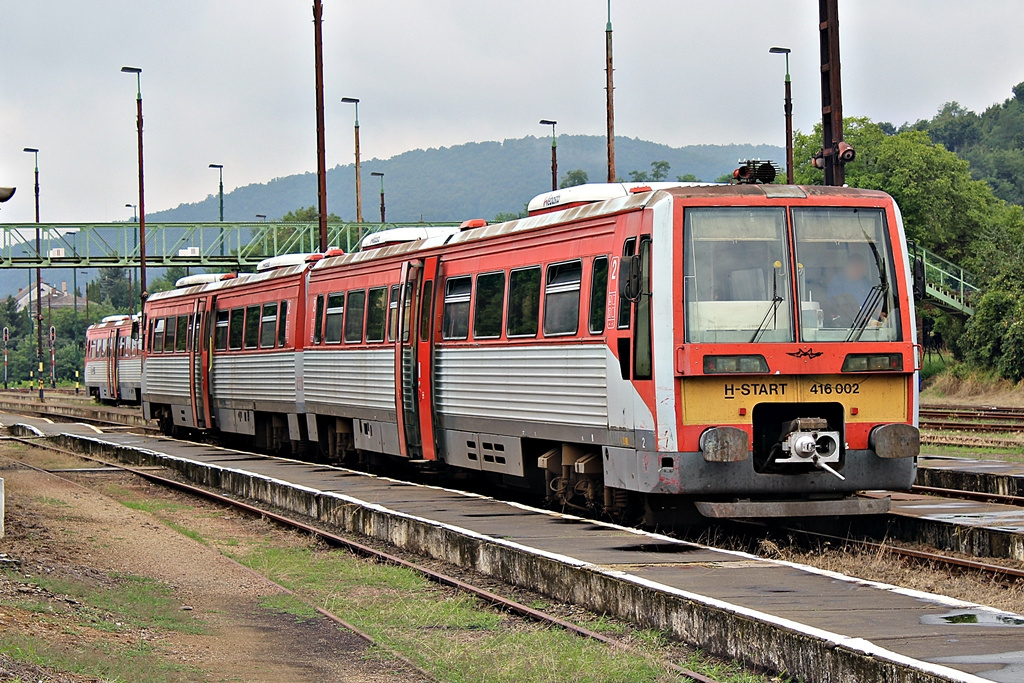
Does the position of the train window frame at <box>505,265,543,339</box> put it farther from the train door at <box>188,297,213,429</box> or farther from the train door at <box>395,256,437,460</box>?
the train door at <box>188,297,213,429</box>

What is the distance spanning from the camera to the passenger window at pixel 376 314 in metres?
20.1

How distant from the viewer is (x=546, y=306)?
15.2 meters

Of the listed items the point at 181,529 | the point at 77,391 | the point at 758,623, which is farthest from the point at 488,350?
the point at 77,391

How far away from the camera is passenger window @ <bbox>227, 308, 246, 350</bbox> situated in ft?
92.3

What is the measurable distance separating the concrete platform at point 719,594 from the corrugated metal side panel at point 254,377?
26.9ft

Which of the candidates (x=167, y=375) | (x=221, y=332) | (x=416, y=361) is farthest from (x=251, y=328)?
(x=416, y=361)

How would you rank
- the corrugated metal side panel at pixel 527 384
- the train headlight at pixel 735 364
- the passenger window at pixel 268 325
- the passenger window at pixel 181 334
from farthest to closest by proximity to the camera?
the passenger window at pixel 181 334
the passenger window at pixel 268 325
the corrugated metal side panel at pixel 527 384
the train headlight at pixel 735 364

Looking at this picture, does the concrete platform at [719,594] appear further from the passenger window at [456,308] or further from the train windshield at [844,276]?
the train windshield at [844,276]

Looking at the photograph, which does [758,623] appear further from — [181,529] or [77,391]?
[77,391]

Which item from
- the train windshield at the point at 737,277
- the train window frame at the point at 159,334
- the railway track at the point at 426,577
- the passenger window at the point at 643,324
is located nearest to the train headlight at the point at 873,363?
the train windshield at the point at 737,277

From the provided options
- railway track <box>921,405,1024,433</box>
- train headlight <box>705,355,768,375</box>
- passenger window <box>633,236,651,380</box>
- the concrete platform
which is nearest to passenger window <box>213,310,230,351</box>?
the concrete platform

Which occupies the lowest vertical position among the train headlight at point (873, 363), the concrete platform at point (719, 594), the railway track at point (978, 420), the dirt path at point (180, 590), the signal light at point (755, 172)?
the dirt path at point (180, 590)

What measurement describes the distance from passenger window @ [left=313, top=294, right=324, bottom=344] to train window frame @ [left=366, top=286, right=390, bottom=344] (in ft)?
8.21

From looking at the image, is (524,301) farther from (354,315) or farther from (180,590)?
(354,315)
